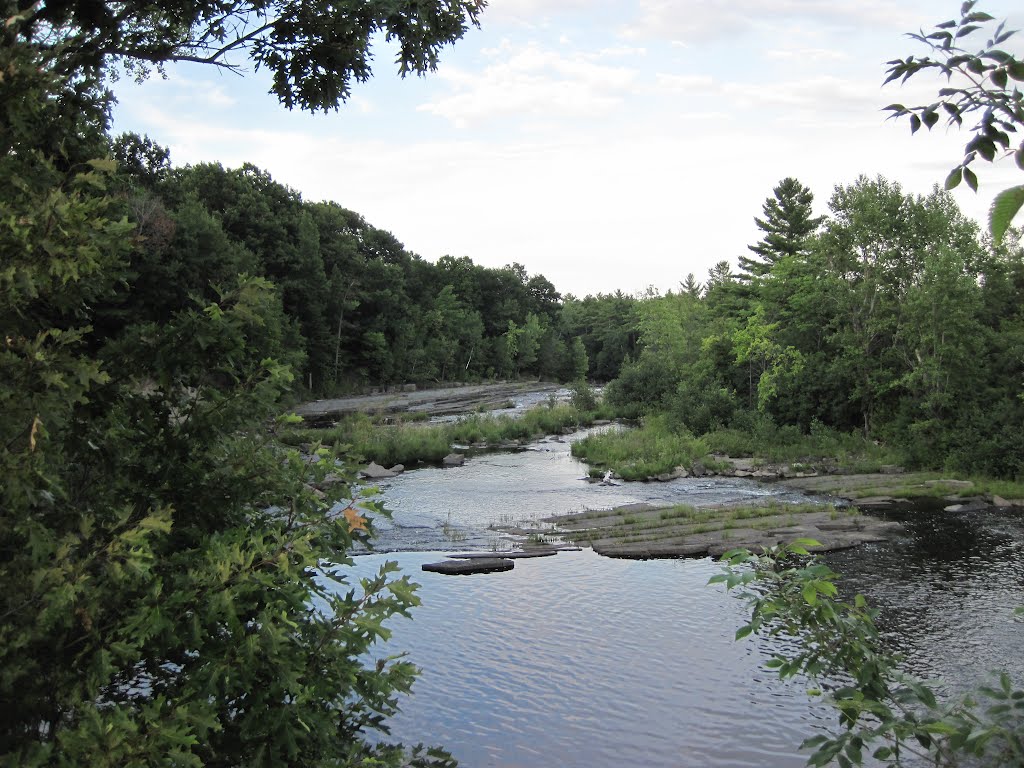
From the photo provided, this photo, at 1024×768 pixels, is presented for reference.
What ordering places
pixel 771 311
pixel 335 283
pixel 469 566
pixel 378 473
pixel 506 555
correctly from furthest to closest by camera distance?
1. pixel 335 283
2. pixel 771 311
3. pixel 378 473
4. pixel 506 555
5. pixel 469 566

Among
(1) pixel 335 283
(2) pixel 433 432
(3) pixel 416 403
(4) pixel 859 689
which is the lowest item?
(2) pixel 433 432

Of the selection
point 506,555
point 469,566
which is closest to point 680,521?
point 506,555

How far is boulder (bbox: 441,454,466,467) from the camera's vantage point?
30.4m

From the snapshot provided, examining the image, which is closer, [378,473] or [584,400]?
[378,473]

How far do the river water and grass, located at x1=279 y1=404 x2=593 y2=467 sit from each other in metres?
10.7

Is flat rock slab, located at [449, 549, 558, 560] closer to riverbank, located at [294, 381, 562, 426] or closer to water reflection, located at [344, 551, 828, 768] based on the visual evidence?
water reflection, located at [344, 551, 828, 768]

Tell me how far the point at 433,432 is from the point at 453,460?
4019mm

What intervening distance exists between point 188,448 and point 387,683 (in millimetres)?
1833

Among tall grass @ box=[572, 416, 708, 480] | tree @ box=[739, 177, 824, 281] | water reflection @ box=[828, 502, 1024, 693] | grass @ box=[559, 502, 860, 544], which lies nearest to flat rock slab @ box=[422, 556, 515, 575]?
grass @ box=[559, 502, 860, 544]

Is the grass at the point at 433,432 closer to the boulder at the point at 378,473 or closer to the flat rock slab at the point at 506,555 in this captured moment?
the boulder at the point at 378,473

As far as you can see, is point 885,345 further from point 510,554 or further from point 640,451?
point 510,554

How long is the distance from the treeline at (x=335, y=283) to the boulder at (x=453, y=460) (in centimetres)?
727

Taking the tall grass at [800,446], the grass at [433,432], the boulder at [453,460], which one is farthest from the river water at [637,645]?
the grass at [433,432]

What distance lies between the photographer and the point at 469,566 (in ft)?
52.8
